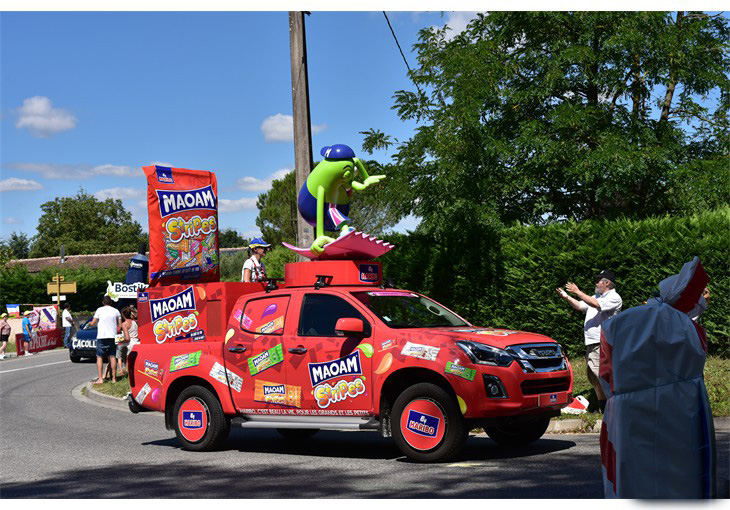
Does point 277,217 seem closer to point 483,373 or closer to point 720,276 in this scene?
point 720,276

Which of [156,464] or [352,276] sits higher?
[352,276]

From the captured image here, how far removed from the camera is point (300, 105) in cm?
1367

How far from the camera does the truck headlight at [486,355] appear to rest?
8805 mm

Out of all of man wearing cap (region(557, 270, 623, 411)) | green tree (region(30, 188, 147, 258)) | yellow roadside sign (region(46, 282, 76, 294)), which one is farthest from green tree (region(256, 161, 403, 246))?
man wearing cap (region(557, 270, 623, 411))

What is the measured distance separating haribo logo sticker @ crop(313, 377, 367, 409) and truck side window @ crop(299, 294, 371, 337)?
1.90 feet

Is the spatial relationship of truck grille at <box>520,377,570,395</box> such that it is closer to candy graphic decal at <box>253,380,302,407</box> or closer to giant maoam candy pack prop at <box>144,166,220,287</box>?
candy graphic decal at <box>253,380,302,407</box>

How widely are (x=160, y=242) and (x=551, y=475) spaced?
5.57m

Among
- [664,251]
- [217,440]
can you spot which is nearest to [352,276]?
[217,440]

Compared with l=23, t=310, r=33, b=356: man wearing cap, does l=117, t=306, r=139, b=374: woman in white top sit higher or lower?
higher

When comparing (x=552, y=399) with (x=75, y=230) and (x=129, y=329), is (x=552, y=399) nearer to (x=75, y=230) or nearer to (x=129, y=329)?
(x=129, y=329)

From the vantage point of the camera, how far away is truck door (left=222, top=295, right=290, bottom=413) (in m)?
9.91

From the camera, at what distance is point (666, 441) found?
5027 millimetres

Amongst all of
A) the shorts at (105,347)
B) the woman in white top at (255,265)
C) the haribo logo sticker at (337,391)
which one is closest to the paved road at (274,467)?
the haribo logo sticker at (337,391)

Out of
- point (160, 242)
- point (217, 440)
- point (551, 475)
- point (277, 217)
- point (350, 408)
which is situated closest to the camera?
point (551, 475)
